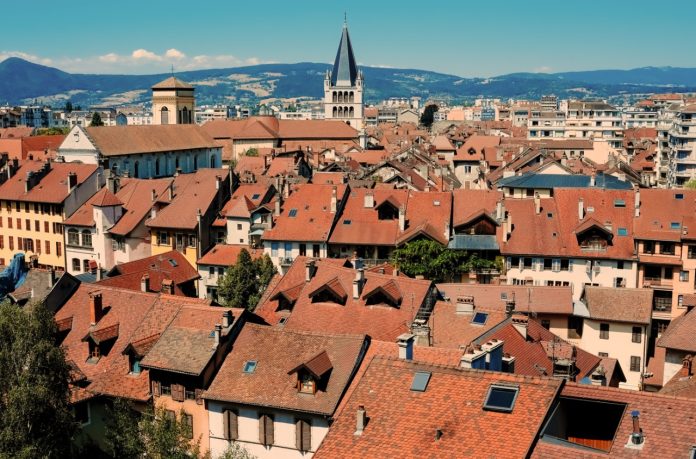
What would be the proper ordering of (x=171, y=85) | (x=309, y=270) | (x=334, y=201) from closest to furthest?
1. (x=309, y=270)
2. (x=334, y=201)
3. (x=171, y=85)

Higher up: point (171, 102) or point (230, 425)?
point (171, 102)

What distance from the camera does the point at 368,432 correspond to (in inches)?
984

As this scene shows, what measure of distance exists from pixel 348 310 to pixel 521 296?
46.4ft

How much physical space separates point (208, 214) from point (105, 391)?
124ft

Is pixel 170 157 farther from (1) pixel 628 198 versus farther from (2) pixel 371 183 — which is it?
(1) pixel 628 198

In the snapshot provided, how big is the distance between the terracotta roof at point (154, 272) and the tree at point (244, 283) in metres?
3.32

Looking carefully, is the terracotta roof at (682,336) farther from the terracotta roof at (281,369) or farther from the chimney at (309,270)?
A: the chimney at (309,270)

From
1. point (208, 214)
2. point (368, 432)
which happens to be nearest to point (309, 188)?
point (208, 214)

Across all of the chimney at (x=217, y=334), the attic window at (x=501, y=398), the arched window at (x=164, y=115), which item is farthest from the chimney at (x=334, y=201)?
the arched window at (x=164, y=115)

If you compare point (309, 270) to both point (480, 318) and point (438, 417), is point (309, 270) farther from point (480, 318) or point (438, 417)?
point (438, 417)

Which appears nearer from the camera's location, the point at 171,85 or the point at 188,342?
the point at 188,342

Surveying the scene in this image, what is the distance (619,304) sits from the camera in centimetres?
5244

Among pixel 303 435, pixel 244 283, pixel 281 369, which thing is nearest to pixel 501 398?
pixel 303 435

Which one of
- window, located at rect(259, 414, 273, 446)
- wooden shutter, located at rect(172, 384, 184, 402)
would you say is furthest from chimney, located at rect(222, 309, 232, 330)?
window, located at rect(259, 414, 273, 446)
